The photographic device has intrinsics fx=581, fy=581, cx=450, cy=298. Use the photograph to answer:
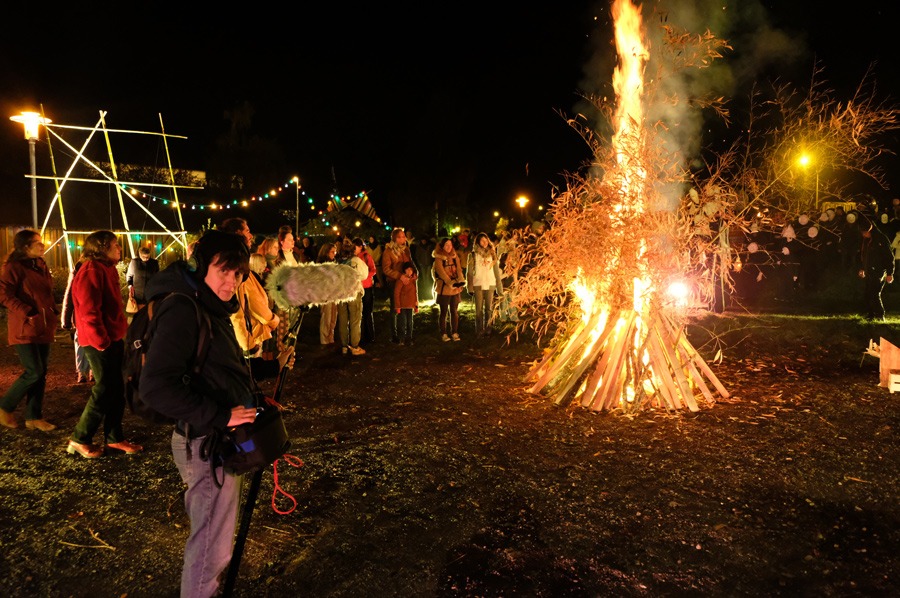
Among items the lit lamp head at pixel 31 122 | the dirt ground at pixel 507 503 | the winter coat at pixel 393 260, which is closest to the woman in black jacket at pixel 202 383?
the dirt ground at pixel 507 503

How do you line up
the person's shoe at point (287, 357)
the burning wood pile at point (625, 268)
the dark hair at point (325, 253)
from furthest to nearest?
the dark hair at point (325, 253), the burning wood pile at point (625, 268), the person's shoe at point (287, 357)

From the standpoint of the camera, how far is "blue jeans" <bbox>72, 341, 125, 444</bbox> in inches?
205

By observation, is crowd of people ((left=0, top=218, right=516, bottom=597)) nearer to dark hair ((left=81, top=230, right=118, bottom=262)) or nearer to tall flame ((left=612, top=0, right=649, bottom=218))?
dark hair ((left=81, top=230, right=118, bottom=262))

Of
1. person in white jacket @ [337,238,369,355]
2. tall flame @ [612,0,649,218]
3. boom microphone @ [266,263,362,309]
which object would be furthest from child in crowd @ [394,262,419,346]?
boom microphone @ [266,263,362,309]

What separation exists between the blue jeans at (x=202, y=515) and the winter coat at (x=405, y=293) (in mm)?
7546

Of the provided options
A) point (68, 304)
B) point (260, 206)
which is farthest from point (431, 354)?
point (260, 206)

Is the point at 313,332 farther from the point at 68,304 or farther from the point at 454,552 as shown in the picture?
the point at 454,552

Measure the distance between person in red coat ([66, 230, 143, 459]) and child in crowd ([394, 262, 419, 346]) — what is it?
5.38m

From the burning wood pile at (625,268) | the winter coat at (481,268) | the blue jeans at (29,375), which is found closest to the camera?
the blue jeans at (29,375)

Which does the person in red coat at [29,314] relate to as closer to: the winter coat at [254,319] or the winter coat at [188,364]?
the winter coat at [254,319]

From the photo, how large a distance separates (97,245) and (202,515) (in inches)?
139

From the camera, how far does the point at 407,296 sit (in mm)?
10352

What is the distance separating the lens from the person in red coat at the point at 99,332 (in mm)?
5133

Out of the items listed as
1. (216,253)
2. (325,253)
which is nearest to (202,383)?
(216,253)
